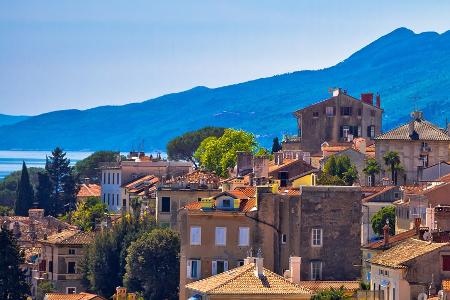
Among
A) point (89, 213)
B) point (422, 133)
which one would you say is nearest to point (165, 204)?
Answer: point (422, 133)

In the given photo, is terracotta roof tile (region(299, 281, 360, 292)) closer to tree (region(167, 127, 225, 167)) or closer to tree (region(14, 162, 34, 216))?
tree (region(14, 162, 34, 216))

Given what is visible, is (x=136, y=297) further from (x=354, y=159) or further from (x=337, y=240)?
(x=354, y=159)

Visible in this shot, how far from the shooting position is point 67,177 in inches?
5999

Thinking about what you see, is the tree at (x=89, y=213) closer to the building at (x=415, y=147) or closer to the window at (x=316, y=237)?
the building at (x=415, y=147)

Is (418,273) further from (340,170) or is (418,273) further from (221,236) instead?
(340,170)

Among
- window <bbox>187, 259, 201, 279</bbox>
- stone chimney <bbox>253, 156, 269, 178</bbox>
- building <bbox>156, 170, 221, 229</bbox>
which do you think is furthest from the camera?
stone chimney <bbox>253, 156, 269, 178</bbox>

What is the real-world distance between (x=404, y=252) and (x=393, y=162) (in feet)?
140

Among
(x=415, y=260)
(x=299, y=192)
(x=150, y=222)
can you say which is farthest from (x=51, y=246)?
(x=415, y=260)

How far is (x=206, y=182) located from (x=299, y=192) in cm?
1932

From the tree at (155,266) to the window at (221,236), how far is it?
8.57 metres

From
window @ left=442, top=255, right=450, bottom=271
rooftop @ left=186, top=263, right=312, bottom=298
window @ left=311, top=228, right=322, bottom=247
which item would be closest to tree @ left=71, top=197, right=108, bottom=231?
window @ left=311, top=228, right=322, bottom=247

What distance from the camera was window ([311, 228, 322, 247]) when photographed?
72.1 m

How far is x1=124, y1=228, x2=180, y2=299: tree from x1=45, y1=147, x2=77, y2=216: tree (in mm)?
63839

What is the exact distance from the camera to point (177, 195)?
91.1m
